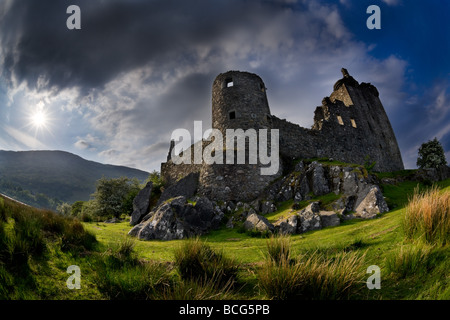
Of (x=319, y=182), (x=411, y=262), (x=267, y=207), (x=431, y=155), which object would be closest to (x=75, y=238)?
(x=411, y=262)

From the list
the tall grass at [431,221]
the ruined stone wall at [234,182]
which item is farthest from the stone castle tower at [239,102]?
the tall grass at [431,221]

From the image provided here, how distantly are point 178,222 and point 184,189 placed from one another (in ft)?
20.6

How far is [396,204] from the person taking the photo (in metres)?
9.62

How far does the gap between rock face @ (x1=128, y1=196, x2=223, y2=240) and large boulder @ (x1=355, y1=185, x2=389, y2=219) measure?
25.0ft

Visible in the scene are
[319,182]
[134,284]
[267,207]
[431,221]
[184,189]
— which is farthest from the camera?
[184,189]

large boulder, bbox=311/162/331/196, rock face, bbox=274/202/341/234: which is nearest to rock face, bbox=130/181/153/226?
rock face, bbox=274/202/341/234

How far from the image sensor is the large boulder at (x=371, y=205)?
29.3ft

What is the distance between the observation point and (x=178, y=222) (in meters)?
11.0

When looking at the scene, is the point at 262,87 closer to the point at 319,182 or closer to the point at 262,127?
the point at 262,127

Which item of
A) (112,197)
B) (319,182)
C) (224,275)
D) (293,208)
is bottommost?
Result: (224,275)

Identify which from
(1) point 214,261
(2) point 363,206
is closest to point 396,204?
(2) point 363,206

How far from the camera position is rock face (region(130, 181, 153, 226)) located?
53.5ft

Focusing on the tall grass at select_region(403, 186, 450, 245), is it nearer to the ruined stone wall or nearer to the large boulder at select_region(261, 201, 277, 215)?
the large boulder at select_region(261, 201, 277, 215)

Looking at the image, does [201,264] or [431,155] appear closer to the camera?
[201,264]
